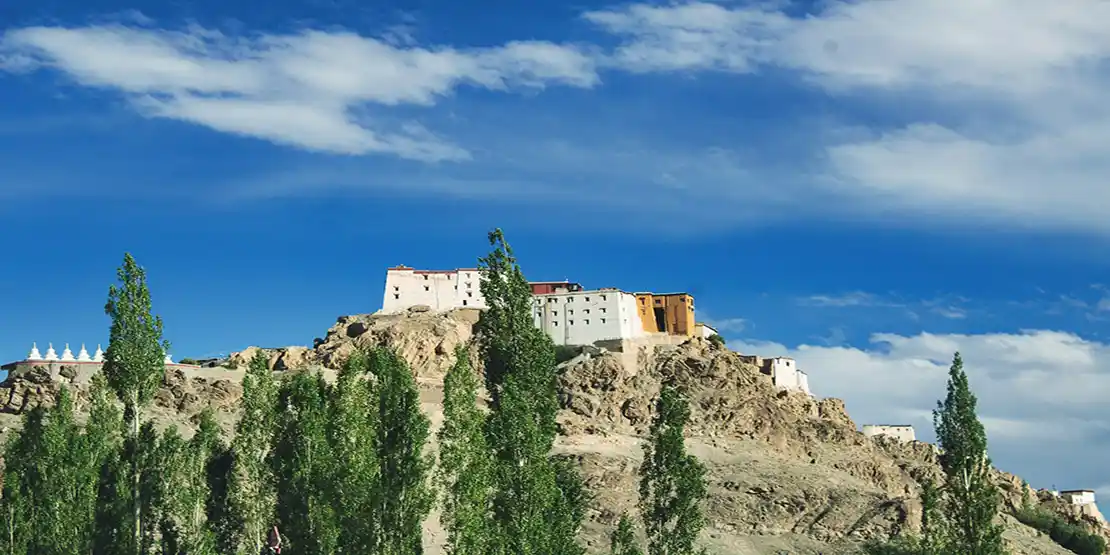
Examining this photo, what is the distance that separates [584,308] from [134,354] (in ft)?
202

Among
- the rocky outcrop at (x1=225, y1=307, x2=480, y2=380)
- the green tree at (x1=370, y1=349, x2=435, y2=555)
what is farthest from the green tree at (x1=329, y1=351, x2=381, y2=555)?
the rocky outcrop at (x1=225, y1=307, x2=480, y2=380)

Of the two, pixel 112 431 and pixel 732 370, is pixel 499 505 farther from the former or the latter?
pixel 732 370

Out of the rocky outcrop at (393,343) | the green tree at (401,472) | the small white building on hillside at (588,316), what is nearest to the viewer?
the green tree at (401,472)

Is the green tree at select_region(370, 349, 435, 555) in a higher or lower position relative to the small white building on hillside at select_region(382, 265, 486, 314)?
lower

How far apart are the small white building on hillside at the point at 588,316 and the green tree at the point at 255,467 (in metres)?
52.3

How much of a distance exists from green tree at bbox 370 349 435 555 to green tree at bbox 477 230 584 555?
6.97ft

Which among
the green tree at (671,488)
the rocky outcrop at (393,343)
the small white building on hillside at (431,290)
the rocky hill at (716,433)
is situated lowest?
the green tree at (671,488)

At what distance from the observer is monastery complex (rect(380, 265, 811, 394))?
320 ft

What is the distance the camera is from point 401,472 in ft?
117

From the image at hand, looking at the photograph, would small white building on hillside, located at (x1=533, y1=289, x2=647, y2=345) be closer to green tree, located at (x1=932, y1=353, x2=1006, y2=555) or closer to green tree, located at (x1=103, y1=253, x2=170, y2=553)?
green tree, located at (x1=932, y1=353, x2=1006, y2=555)

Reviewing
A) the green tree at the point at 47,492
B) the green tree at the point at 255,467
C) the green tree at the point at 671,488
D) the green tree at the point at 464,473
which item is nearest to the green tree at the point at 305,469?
the green tree at the point at 255,467

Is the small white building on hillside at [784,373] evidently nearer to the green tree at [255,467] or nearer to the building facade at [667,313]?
the building facade at [667,313]

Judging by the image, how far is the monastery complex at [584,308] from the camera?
97625 millimetres

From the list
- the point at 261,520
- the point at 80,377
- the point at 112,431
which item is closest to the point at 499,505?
the point at 261,520
